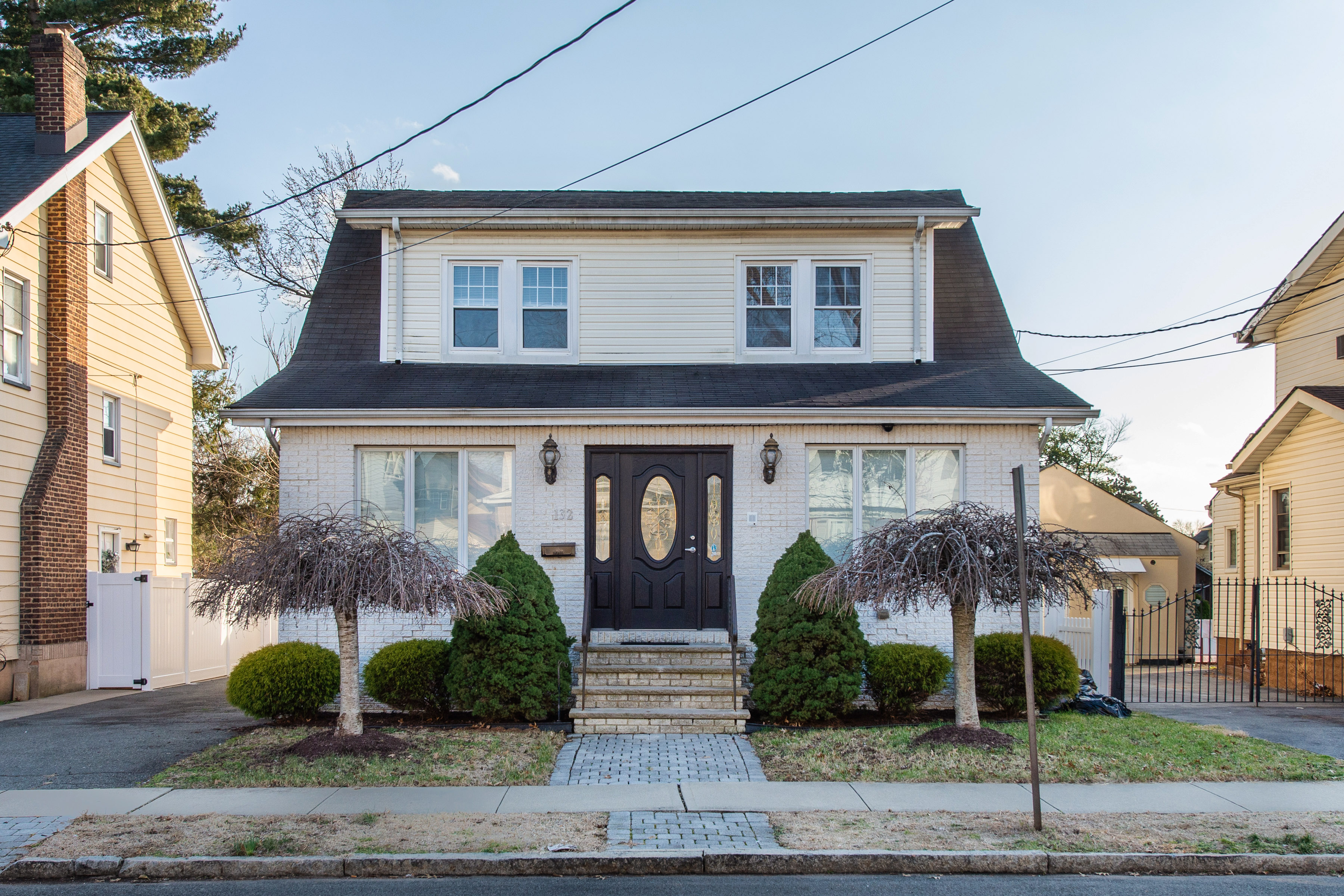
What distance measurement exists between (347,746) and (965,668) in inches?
223

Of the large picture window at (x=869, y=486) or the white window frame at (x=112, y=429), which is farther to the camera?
the white window frame at (x=112, y=429)

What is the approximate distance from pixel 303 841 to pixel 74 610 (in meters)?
10.00

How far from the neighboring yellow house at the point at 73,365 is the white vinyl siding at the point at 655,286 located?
522 cm

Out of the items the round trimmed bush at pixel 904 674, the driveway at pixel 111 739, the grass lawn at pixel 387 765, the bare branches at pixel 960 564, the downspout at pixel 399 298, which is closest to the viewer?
→ the grass lawn at pixel 387 765

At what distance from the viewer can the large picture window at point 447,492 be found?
38.6 ft

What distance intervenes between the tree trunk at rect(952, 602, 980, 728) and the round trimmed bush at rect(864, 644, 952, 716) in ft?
3.47

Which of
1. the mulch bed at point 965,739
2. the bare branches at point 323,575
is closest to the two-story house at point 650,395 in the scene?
the mulch bed at point 965,739

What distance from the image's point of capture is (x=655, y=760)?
871cm

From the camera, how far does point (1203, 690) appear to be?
14734mm

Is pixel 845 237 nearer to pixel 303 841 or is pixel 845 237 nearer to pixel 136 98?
pixel 303 841

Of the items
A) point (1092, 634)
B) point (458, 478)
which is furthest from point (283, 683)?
point (1092, 634)

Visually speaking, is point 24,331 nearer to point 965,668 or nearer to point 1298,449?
point 965,668

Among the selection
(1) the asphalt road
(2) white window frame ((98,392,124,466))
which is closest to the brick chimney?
(2) white window frame ((98,392,124,466))

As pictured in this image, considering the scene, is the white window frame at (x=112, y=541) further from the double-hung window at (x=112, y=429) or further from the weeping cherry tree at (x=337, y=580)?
the weeping cherry tree at (x=337, y=580)
